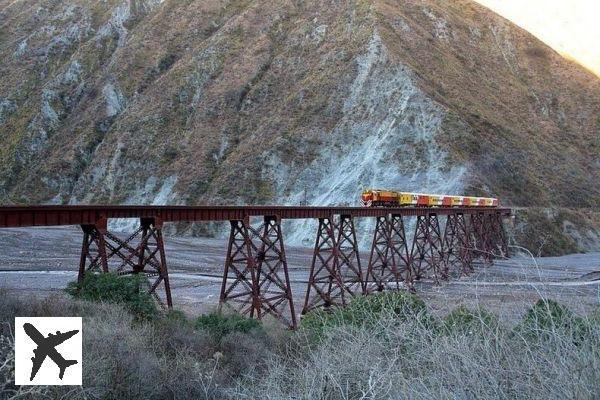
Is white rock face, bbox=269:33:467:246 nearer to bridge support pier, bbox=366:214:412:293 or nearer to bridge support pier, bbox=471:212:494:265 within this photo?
bridge support pier, bbox=471:212:494:265

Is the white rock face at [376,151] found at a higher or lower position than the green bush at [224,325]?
higher

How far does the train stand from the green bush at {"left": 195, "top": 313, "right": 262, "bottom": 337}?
63.1 feet

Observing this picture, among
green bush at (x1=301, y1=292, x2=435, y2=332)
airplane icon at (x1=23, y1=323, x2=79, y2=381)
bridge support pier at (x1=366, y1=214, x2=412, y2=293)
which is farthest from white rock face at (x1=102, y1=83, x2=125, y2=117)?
airplane icon at (x1=23, y1=323, x2=79, y2=381)

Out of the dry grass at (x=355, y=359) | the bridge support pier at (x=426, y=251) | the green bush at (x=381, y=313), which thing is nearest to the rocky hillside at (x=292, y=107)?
the bridge support pier at (x=426, y=251)

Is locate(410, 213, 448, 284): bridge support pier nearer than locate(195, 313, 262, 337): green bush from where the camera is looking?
No

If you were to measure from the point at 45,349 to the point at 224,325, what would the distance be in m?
8.21

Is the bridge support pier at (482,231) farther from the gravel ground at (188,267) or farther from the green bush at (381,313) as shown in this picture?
the green bush at (381,313)

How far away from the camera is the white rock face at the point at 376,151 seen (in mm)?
51500

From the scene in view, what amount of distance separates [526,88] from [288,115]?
3448cm

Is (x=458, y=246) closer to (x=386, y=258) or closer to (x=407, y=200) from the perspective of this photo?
(x=407, y=200)

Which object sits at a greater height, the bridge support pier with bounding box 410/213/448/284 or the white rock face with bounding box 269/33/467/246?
the white rock face with bounding box 269/33/467/246

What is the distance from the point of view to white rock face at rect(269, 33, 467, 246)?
51.5 metres

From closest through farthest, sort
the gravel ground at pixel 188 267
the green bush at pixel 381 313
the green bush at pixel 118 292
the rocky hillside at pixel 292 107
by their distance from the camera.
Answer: the green bush at pixel 381 313, the green bush at pixel 118 292, the gravel ground at pixel 188 267, the rocky hillside at pixel 292 107

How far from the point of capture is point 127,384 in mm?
7980
